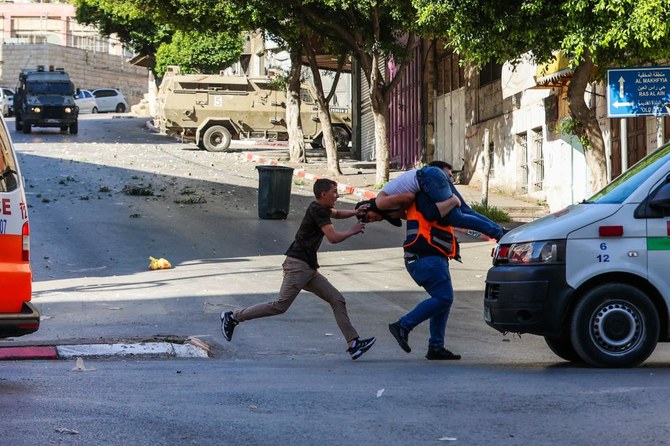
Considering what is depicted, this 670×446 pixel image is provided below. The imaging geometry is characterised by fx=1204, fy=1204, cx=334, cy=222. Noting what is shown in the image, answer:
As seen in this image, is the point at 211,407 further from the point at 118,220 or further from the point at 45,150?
the point at 45,150

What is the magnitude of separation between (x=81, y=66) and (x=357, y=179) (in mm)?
67923

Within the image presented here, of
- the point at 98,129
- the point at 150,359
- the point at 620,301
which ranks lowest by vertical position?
the point at 150,359

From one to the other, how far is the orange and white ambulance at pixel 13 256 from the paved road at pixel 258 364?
46 cm

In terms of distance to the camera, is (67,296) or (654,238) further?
(67,296)

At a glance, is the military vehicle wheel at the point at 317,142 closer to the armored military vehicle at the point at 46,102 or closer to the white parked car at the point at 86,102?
the armored military vehicle at the point at 46,102

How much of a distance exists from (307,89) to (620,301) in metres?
33.4

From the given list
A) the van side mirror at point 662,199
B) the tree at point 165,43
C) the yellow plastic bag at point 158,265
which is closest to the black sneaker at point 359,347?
the van side mirror at point 662,199

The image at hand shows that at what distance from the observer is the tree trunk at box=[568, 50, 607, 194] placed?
20.0m

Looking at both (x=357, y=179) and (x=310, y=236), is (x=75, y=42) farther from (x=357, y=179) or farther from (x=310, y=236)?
(x=310, y=236)

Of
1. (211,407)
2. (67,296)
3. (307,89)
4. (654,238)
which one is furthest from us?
(307,89)

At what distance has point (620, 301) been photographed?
30.0ft

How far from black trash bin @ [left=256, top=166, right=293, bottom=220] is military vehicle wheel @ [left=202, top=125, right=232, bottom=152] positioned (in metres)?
16.1

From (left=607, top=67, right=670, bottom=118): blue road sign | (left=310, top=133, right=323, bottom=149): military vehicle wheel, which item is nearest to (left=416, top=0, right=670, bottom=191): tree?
(left=607, top=67, right=670, bottom=118): blue road sign

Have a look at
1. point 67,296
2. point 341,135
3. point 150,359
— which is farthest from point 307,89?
point 150,359
